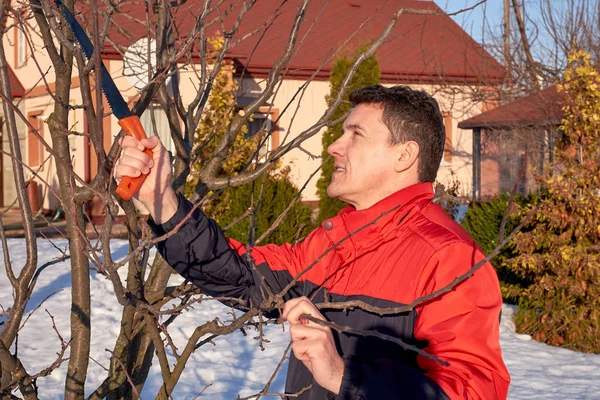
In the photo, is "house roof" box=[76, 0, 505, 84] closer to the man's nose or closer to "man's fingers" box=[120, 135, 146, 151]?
the man's nose

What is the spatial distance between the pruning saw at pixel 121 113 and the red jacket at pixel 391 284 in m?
0.33

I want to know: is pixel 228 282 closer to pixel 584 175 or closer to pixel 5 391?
pixel 5 391

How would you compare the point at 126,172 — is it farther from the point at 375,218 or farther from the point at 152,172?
the point at 375,218

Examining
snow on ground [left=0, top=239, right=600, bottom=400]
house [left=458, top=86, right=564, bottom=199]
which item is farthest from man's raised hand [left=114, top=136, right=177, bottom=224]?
house [left=458, top=86, right=564, bottom=199]

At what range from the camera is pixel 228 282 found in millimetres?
2301

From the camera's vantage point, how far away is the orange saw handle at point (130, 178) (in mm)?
1725

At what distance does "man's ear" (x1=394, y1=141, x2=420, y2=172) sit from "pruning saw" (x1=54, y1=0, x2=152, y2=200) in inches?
28.1

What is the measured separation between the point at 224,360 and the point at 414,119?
4.84 metres

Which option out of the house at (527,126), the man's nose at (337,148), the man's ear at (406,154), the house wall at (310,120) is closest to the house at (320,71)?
the house wall at (310,120)

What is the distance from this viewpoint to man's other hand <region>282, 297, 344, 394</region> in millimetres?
1480

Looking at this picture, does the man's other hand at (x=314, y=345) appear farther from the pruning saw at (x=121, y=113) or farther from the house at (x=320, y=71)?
the house at (x=320, y=71)

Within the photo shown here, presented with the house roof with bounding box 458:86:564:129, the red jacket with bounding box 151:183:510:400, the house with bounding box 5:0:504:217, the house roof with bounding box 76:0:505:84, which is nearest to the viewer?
the red jacket with bounding box 151:183:510:400

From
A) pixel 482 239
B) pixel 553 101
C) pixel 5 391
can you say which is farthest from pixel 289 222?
pixel 5 391

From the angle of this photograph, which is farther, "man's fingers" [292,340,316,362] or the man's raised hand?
the man's raised hand
